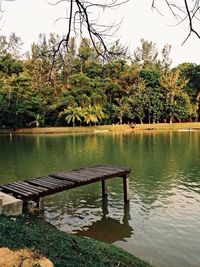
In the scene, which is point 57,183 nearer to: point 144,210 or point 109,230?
point 109,230

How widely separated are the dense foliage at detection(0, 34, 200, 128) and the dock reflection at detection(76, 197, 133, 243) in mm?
40687

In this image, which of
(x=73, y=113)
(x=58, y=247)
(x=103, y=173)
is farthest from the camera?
(x=73, y=113)

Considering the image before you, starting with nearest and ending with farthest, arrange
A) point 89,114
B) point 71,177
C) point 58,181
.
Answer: point 58,181, point 71,177, point 89,114

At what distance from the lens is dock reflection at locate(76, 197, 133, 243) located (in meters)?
8.71

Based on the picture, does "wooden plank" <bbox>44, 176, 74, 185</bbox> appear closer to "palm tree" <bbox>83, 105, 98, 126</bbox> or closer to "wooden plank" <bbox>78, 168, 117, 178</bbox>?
"wooden plank" <bbox>78, 168, 117, 178</bbox>

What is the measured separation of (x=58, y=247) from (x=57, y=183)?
5.27m

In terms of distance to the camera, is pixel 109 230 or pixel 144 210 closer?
pixel 109 230

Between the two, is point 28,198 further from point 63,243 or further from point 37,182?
point 63,243

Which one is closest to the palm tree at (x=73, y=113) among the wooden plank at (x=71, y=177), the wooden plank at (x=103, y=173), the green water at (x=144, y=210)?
the green water at (x=144, y=210)

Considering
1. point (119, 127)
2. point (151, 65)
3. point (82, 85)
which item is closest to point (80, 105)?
point (82, 85)

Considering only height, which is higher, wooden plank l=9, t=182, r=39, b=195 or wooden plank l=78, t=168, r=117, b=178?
wooden plank l=78, t=168, r=117, b=178

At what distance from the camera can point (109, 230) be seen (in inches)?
364

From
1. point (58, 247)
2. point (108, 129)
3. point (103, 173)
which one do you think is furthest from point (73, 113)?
point (58, 247)

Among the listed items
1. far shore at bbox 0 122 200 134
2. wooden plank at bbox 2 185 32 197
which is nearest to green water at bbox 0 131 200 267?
wooden plank at bbox 2 185 32 197
